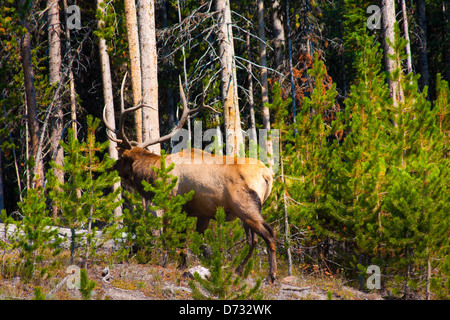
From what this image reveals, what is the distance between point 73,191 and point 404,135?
5719mm

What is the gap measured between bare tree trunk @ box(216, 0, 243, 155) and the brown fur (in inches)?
58.8

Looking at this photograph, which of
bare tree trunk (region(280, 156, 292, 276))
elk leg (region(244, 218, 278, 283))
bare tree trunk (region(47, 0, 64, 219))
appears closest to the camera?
elk leg (region(244, 218, 278, 283))

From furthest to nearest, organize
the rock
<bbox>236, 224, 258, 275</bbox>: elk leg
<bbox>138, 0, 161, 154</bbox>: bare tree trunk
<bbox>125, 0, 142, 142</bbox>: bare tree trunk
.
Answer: <bbox>125, 0, 142, 142</bbox>: bare tree trunk < <bbox>138, 0, 161, 154</bbox>: bare tree trunk < <bbox>236, 224, 258, 275</bbox>: elk leg < the rock

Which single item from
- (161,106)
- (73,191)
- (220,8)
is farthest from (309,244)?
(161,106)

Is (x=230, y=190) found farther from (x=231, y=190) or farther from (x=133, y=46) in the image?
(x=133, y=46)

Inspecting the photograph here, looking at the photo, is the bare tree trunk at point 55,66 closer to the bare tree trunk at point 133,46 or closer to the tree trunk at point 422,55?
the bare tree trunk at point 133,46

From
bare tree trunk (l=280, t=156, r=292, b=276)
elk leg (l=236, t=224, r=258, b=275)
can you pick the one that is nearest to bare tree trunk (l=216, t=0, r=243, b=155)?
bare tree trunk (l=280, t=156, r=292, b=276)

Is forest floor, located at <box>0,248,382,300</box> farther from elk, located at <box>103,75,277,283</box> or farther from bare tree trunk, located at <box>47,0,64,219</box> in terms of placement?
bare tree trunk, located at <box>47,0,64,219</box>

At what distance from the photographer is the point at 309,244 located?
8922mm

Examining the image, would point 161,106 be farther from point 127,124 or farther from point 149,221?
point 149,221

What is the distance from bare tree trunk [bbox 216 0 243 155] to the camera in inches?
376

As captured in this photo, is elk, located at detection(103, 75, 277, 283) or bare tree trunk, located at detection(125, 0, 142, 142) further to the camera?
bare tree trunk, located at detection(125, 0, 142, 142)

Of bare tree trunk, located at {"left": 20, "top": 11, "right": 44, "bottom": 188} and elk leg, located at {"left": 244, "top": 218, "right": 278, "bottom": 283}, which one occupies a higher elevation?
bare tree trunk, located at {"left": 20, "top": 11, "right": 44, "bottom": 188}

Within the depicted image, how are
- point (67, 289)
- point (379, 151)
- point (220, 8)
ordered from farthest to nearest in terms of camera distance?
point (220, 8), point (379, 151), point (67, 289)
